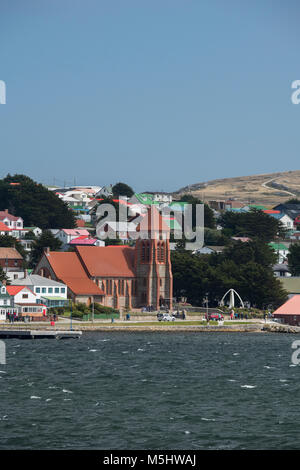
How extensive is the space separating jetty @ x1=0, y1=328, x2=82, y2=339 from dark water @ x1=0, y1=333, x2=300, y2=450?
361cm

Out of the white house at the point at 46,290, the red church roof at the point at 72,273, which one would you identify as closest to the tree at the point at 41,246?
the red church roof at the point at 72,273

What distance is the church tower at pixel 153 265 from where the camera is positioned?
5463 inches

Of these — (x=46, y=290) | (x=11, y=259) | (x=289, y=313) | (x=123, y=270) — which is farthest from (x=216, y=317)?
(x=11, y=259)

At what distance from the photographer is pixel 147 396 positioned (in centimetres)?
6141

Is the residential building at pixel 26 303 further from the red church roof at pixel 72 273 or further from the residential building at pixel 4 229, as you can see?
the residential building at pixel 4 229

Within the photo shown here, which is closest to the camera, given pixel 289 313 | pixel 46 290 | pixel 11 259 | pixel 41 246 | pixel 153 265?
pixel 46 290

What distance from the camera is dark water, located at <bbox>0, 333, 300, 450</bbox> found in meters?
48.3

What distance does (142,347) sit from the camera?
94438 mm

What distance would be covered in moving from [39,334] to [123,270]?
3846 centimetres

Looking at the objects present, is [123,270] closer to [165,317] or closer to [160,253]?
[160,253]
